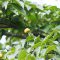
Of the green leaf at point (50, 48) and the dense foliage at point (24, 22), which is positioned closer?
the green leaf at point (50, 48)

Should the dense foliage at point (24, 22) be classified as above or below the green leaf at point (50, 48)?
above

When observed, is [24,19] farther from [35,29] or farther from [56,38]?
[56,38]

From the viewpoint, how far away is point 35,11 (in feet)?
3.70

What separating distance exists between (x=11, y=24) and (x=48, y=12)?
0.20 metres

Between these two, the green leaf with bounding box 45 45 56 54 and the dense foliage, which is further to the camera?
the dense foliage

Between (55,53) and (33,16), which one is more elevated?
(33,16)

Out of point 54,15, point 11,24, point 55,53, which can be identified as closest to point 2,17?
point 11,24

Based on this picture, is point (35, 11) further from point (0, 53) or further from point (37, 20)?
point (0, 53)

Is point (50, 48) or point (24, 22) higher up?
point (24, 22)

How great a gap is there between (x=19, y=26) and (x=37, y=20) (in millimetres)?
97

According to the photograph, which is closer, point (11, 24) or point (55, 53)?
point (55, 53)

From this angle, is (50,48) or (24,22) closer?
(50,48)

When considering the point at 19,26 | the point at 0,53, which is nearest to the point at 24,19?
the point at 19,26

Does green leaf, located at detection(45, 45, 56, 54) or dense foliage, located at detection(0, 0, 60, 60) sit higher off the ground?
dense foliage, located at detection(0, 0, 60, 60)
